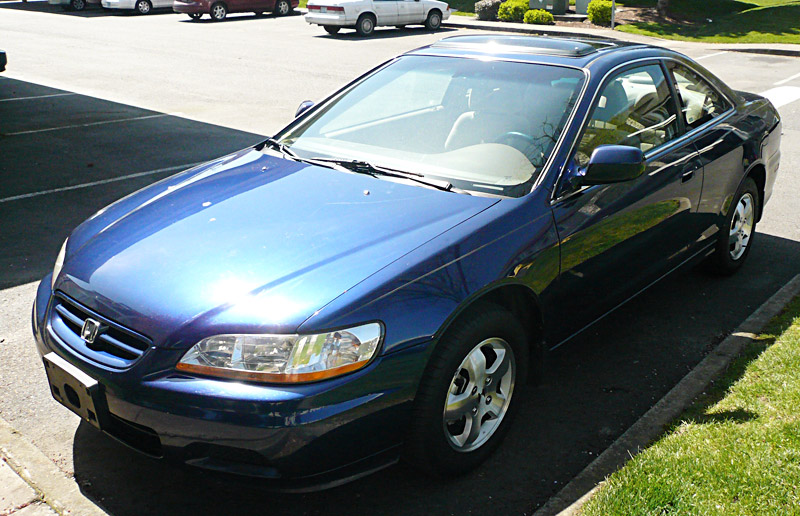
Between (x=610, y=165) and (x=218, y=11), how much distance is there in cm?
2903

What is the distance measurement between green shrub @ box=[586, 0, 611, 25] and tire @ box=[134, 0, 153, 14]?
18.1m

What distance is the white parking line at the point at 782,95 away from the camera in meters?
13.8

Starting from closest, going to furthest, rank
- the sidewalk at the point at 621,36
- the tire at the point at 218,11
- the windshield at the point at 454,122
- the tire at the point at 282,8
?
the windshield at the point at 454,122 < the sidewalk at the point at 621,36 < the tire at the point at 218,11 < the tire at the point at 282,8

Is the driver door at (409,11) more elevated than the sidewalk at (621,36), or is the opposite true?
the driver door at (409,11)

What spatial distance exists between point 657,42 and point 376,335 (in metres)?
23.9

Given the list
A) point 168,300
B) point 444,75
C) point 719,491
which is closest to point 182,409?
point 168,300

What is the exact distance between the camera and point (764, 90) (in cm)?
1539

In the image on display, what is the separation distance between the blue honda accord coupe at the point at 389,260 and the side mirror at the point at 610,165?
0.01m

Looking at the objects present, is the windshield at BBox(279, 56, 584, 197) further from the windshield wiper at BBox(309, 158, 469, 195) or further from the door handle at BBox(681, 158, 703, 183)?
the door handle at BBox(681, 158, 703, 183)

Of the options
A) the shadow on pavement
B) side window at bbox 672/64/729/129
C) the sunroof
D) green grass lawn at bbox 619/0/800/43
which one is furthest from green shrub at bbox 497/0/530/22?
the sunroof

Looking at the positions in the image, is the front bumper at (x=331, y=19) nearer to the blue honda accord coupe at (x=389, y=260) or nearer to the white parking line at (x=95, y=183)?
the white parking line at (x=95, y=183)

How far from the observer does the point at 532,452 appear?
375 cm

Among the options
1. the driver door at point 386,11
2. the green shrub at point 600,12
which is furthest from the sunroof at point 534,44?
the green shrub at point 600,12

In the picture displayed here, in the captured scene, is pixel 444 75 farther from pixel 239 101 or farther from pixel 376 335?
pixel 239 101
